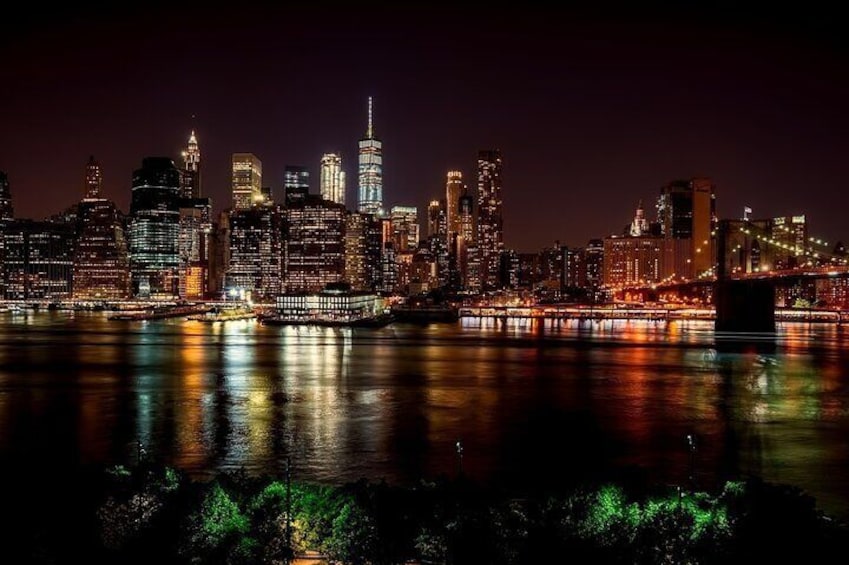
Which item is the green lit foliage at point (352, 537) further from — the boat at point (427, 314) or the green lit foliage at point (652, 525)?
the boat at point (427, 314)

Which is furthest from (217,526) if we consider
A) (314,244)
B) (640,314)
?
(314,244)

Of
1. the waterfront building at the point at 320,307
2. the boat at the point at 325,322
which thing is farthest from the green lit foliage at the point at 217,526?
the waterfront building at the point at 320,307

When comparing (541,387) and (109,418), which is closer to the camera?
(109,418)

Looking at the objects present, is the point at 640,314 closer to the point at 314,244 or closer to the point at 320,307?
the point at 320,307

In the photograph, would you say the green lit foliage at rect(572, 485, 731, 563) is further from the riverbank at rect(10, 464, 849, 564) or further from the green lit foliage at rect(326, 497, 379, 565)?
the green lit foliage at rect(326, 497, 379, 565)

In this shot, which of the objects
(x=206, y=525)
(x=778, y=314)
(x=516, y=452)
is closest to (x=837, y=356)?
(x=516, y=452)

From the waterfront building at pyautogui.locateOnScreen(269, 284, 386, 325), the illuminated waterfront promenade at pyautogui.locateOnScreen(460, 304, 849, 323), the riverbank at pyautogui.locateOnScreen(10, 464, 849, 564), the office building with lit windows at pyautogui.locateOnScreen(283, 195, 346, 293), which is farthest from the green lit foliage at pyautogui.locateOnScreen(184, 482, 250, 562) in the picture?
the office building with lit windows at pyautogui.locateOnScreen(283, 195, 346, 293)

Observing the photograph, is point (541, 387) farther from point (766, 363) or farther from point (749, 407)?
point (766, 363)
